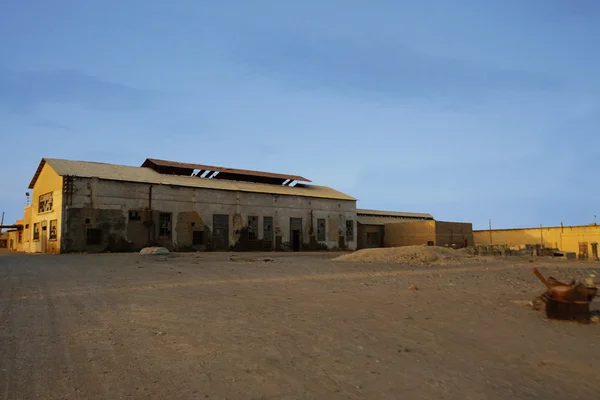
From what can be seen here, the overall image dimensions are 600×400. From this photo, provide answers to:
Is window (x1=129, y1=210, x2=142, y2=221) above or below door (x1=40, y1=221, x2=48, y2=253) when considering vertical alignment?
above

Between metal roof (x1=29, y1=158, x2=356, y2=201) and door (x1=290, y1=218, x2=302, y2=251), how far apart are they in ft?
8.54

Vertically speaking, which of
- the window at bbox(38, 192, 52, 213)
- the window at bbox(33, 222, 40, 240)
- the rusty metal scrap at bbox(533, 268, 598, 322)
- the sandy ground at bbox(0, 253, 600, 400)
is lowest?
the sandy ground at bbox(0, 253, 600, 400)

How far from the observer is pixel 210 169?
39625 millimetres

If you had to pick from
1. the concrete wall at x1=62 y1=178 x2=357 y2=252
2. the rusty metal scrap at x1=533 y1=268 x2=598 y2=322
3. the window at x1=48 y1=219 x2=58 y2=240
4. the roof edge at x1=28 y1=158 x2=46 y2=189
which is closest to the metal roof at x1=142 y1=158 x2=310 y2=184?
the concrete wall at x1=62 y1=178 x2=357 y2=252

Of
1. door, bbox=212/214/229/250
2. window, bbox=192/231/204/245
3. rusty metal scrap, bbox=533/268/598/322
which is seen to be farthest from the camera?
door, bbox=212/214/229/250

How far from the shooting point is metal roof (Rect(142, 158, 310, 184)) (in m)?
37.0

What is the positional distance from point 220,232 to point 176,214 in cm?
405

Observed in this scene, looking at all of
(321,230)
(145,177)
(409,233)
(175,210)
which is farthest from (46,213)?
(409,233)

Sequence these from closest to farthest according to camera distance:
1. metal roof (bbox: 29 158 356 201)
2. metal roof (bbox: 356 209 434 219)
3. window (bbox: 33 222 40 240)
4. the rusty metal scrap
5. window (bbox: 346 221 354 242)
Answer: the rusty metal scrap < metal roof (bbox: 29 158 356 201) < window (bbox: 33 222 40 240) < window (bbox: 346 221 354 242) < metal roof (bbox: 356 209 434 219)

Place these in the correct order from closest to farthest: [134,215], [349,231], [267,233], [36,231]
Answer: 1. [134,215]
2. [36,231]
3. [267,233]
4. [349,231]

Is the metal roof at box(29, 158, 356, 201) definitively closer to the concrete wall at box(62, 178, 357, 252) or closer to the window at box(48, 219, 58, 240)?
the concrete wall at box(62, 178, 357, 252)

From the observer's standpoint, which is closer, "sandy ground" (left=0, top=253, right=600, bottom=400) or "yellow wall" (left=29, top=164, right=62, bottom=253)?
"sandy ground" (left=0, top=253, right=600, bottom=400)

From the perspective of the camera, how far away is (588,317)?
711cm

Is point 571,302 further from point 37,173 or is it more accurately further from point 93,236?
point 37,173
